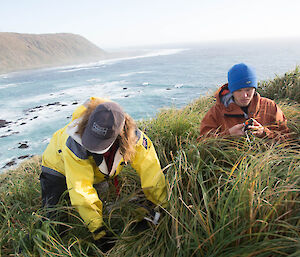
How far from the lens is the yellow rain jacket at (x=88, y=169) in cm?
172

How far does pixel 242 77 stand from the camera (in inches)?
92.2

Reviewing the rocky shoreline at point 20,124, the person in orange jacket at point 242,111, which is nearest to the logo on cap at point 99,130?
the person in orange jacket at point 242,111

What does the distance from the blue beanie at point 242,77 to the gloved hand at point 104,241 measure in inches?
81.2

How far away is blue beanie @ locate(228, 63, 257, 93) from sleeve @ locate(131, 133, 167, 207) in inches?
50.6

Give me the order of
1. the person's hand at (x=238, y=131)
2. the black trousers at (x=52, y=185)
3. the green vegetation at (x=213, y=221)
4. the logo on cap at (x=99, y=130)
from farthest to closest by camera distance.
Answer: the person's hand at (x=238, y=131) < the black trousers at (x=52, y=185) < the logo on cap at (x=99, y=130) < the green vegetation at (x=213, y=221)

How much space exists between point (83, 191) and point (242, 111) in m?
2.03

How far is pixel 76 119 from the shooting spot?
1.84m

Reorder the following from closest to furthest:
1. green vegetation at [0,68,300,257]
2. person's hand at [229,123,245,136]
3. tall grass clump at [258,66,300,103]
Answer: green vegetation at [0,68,300,257] < person's hand at [229,123,245,136] < tall grass clump at [258,66,300,103]

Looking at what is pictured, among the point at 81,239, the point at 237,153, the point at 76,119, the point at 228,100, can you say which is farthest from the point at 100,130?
the point at 228,100

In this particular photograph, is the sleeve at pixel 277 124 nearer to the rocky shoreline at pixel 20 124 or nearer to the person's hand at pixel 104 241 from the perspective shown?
the person's hand at pixel 104 241

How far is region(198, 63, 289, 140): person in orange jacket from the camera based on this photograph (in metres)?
2.35

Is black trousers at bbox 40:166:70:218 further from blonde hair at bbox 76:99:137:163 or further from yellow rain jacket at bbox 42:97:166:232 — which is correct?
blonde hair at bbox 76:99:137:163

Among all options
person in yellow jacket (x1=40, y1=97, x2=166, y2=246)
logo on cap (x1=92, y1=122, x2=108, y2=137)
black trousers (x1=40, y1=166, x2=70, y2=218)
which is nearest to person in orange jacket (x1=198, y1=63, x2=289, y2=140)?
person in yellow jacket (x1=40, y1=97, x2=166, y2=246)

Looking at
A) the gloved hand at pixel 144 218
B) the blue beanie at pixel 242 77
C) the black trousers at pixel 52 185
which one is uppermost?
the blue beanie at pixel 242 77
